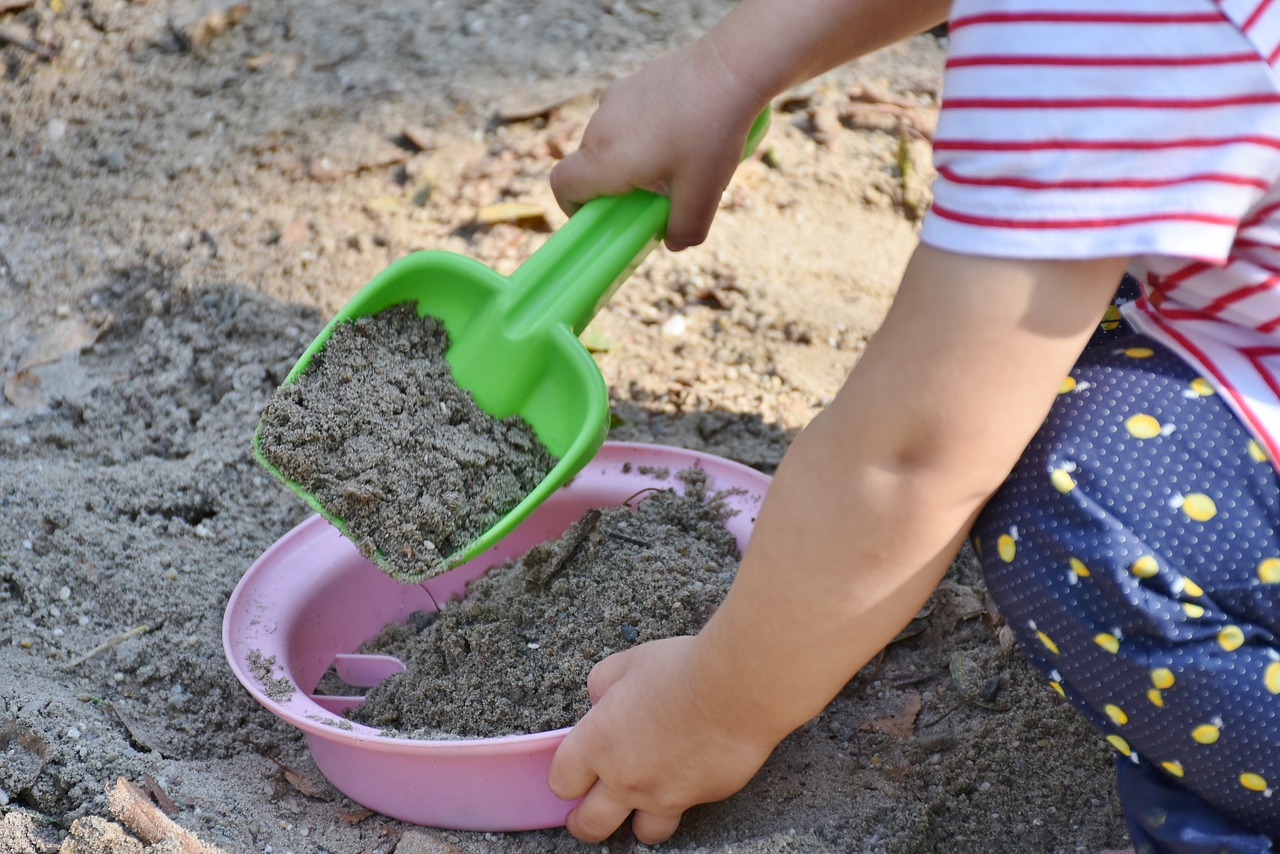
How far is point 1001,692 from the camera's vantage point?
3.99 feet

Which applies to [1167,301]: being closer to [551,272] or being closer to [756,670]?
[756,670]

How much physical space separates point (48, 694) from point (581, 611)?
0.48m

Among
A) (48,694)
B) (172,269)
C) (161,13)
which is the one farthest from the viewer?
(161,13)

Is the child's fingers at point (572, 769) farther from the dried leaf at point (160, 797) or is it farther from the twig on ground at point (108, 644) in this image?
the twig on ground at point (108, 644)

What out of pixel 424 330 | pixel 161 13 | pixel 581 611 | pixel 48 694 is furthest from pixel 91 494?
pixel 161 13

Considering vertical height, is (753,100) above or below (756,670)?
above

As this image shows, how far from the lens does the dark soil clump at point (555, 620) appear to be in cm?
115

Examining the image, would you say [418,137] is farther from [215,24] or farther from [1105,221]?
[1105,221]

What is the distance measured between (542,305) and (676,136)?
0.22 metres

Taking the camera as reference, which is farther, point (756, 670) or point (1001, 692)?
point (1001, 692)

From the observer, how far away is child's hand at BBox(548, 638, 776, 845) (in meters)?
0.96

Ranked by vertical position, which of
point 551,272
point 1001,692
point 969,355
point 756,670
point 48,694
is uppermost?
point 969,355

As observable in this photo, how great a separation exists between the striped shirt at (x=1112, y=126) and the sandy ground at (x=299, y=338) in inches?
22.4

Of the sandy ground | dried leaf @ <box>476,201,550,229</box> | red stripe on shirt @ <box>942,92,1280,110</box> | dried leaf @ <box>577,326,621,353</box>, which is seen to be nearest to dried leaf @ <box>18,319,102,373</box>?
the sandy ground
